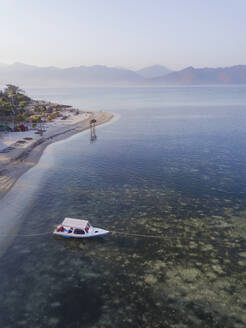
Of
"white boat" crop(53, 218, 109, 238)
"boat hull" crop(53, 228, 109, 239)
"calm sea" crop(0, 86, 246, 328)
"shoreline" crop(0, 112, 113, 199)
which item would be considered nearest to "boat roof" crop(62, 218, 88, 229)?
"white boat" crop(53, 218, 109, 238)

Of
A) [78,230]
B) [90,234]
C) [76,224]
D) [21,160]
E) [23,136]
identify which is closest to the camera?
[90,234]

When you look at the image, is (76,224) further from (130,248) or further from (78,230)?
(130,248)

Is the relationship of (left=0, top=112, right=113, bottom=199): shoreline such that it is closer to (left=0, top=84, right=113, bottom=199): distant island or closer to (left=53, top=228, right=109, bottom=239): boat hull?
(left=0, top=84, right=113, bottom=199): distant island

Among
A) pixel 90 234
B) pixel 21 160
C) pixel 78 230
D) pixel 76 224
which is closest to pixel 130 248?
pixel 90 234

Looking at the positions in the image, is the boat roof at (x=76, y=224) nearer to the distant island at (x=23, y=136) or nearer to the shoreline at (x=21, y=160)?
the shoreline at (x=21, y=160)

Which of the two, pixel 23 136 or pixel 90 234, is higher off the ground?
pixel 23 136

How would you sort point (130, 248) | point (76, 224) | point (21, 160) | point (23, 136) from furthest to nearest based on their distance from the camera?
point (23, 136)
point (21, 160)
point (76, 224)
point (130, 248)
